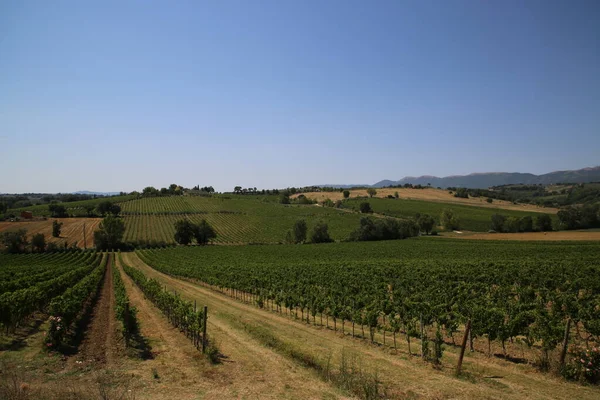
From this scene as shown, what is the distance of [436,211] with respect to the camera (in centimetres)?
13562

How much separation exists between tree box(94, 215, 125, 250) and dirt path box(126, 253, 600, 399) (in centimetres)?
9044

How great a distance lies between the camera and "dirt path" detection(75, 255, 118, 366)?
528 inches

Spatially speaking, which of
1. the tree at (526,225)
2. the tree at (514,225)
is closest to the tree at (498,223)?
the tree at (514,225)

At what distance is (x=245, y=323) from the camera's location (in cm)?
2023

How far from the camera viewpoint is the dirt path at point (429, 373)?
34.4 feet

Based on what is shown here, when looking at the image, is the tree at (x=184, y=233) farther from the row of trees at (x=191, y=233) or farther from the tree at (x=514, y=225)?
the tree at (x=514, y=225)

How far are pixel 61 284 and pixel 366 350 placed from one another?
27062 millimetres

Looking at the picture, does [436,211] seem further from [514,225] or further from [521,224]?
[521,224]

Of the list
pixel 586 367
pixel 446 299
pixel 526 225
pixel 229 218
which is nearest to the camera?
pixel 586 367

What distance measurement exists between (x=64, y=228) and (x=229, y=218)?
55819 millimetres

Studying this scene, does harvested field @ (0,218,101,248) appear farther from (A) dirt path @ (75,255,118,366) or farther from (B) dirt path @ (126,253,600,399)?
(B) dirt path @ (126,253,600,399)

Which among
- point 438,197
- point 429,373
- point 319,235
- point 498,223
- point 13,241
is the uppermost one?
point 438,197

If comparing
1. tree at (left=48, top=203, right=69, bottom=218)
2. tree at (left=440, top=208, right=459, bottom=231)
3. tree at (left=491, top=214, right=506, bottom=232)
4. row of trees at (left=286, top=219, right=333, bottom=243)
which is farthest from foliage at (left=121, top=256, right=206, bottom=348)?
tree at (left=48, top=203, right=69, bottom=218)

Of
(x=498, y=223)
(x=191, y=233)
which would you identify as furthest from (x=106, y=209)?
(x=498, y=223)
